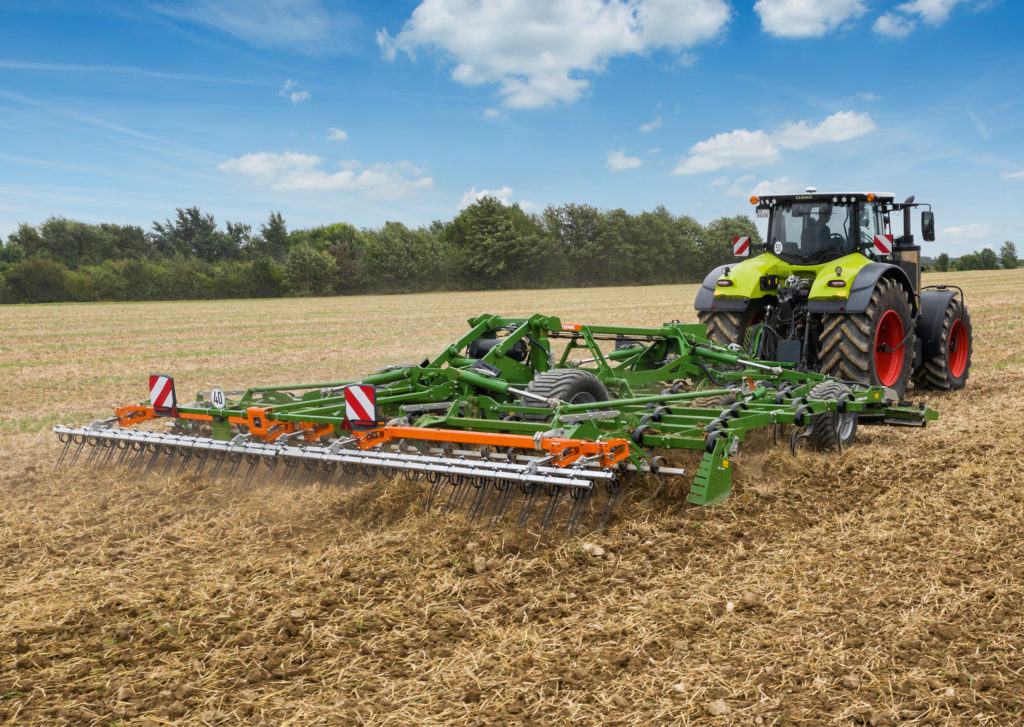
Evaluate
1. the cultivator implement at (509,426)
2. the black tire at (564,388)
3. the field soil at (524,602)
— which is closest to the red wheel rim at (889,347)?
the cultivator implement at (509,426)

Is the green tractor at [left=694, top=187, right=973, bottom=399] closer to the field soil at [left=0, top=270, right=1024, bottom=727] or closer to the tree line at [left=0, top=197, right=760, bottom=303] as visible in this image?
the field soil at [left=0, top=270, right=1024, bottom=727]

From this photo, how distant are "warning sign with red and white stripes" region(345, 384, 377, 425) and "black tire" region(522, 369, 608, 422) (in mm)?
1088

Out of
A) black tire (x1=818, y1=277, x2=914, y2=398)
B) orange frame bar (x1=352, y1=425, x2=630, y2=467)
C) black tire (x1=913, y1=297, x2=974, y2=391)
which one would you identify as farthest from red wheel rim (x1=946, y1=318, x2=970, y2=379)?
orange frame bar (x1=352, y1=425, x2=630, y2=467)

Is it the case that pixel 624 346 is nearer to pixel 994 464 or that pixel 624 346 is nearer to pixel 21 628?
pixel 994 464

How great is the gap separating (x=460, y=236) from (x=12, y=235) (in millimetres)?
33050

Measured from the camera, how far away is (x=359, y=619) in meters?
3.61

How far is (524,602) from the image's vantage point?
378cm

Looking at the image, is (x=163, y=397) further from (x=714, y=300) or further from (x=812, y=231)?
(x=812, y=231)

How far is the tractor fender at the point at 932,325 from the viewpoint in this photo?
905 centimetres

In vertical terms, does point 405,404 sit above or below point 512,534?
above

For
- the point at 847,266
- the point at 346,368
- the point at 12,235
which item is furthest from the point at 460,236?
the point at 847,266

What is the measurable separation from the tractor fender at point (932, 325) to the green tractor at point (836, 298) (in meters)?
0.01

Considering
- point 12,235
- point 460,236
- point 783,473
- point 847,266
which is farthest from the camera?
point 460,236

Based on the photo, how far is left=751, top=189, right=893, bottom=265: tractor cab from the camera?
839cm
